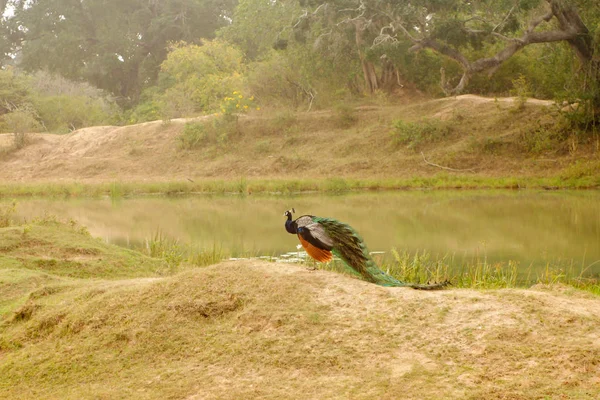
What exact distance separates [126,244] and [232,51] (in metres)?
24.1

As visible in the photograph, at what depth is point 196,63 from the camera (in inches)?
1299

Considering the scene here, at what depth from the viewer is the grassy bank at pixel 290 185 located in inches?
696

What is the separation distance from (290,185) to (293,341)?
49.3 ft

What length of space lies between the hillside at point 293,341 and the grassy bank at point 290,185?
13.2 m

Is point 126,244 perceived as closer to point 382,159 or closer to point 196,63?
point 382,159

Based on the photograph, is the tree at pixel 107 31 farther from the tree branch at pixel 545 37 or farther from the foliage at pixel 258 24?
the tree branch at pixel 545 37

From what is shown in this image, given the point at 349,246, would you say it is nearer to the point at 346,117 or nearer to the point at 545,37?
the point at 545,37

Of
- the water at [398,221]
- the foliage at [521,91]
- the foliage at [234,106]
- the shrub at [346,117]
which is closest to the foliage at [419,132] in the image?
the foliage at [521,91]

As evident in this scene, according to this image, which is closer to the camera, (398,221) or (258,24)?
(398,221)

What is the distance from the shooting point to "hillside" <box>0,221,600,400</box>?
3.73m

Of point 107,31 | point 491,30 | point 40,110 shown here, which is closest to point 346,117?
point 491,30

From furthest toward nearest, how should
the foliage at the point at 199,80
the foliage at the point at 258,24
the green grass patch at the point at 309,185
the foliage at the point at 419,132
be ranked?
the foliage at the point at 258,24 < the foliage at the point at 199,80 < the foliage at the point at 419,132 < the green grass patch at the point at 309,185

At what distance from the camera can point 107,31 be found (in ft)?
143

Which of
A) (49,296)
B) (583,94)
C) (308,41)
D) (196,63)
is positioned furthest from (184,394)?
(196,63)
